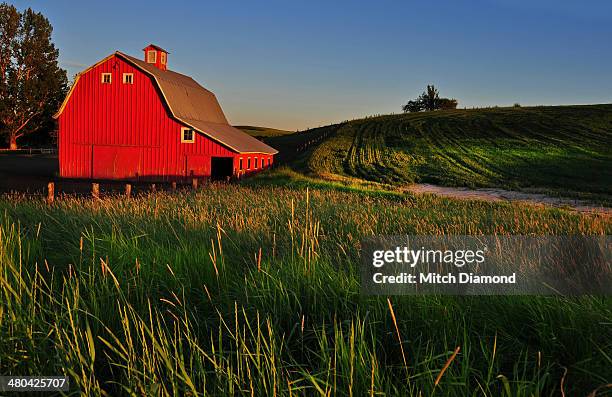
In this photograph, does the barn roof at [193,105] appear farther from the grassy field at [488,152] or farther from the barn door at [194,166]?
the grassy field at [488,152]

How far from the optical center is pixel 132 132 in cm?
3241

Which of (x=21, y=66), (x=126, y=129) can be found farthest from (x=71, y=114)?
(x=21, y=66)

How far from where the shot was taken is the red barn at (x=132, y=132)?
32.0 m

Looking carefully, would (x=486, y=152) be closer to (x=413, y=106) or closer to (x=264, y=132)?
(x=413, y=106)

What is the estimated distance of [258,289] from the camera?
4137 mm

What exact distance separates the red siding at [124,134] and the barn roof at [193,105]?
519 millimetres

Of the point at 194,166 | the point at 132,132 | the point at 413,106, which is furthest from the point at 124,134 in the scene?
the point at 413,106

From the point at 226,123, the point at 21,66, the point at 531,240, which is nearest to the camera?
the point at 531,240

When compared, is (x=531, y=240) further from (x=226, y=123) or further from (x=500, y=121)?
(x=500, y=121)

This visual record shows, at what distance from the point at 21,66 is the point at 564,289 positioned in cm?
7348

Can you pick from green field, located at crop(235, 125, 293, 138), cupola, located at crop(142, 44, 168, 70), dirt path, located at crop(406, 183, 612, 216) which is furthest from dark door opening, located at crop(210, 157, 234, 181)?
green field, located at crop(235, 125, 293, 138)

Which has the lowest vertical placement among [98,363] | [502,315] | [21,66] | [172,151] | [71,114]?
[98,363]

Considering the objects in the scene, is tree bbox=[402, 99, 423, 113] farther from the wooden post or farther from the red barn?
the wooden post

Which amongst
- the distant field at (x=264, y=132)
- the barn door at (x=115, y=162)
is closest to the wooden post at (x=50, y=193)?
the barn door at (x=115, y=162)
